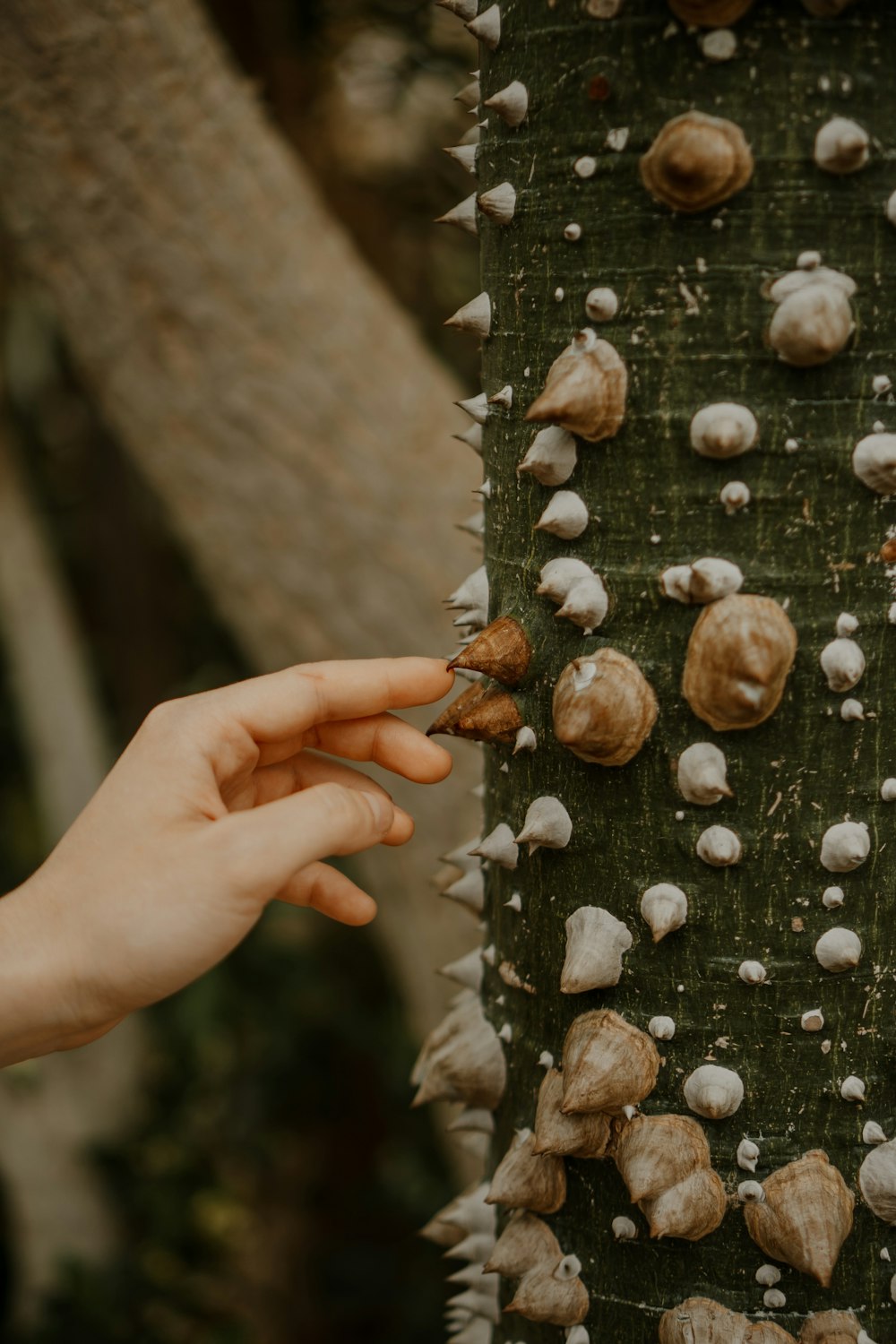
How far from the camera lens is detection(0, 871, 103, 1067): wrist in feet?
2.00

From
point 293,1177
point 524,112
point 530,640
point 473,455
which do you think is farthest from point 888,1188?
point 293,1177

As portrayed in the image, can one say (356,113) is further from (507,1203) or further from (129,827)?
(507,1203)

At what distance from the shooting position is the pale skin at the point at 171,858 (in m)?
0.59

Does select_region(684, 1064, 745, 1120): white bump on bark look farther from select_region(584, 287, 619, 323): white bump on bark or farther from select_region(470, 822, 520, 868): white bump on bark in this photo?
select_region(584, 287, 619, 323): white bump on bark

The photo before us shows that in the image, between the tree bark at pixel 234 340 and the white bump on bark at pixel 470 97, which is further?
the tree bark at pixel 234 340

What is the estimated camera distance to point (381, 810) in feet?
2.16

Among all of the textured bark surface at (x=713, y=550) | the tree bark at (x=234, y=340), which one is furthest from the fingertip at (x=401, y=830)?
the tree bark at (x=234, y=340)

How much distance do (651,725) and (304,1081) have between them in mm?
2175

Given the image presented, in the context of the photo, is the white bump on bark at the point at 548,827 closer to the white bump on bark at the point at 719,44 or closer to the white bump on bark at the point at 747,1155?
the white bump on bark at the point at 747,1155

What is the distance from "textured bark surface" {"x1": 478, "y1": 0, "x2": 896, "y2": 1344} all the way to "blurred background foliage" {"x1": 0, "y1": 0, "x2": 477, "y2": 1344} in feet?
5.69

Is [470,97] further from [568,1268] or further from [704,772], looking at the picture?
[568,1268]

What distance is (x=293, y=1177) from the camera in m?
2.46

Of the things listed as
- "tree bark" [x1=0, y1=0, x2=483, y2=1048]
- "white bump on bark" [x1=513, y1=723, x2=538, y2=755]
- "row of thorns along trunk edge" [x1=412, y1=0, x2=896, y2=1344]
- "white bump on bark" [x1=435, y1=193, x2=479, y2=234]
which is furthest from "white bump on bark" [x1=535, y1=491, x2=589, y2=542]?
"tree bark" [x1=0, y1=0, x2=483, y2=1048]

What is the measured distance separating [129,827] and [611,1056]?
0.99ft
